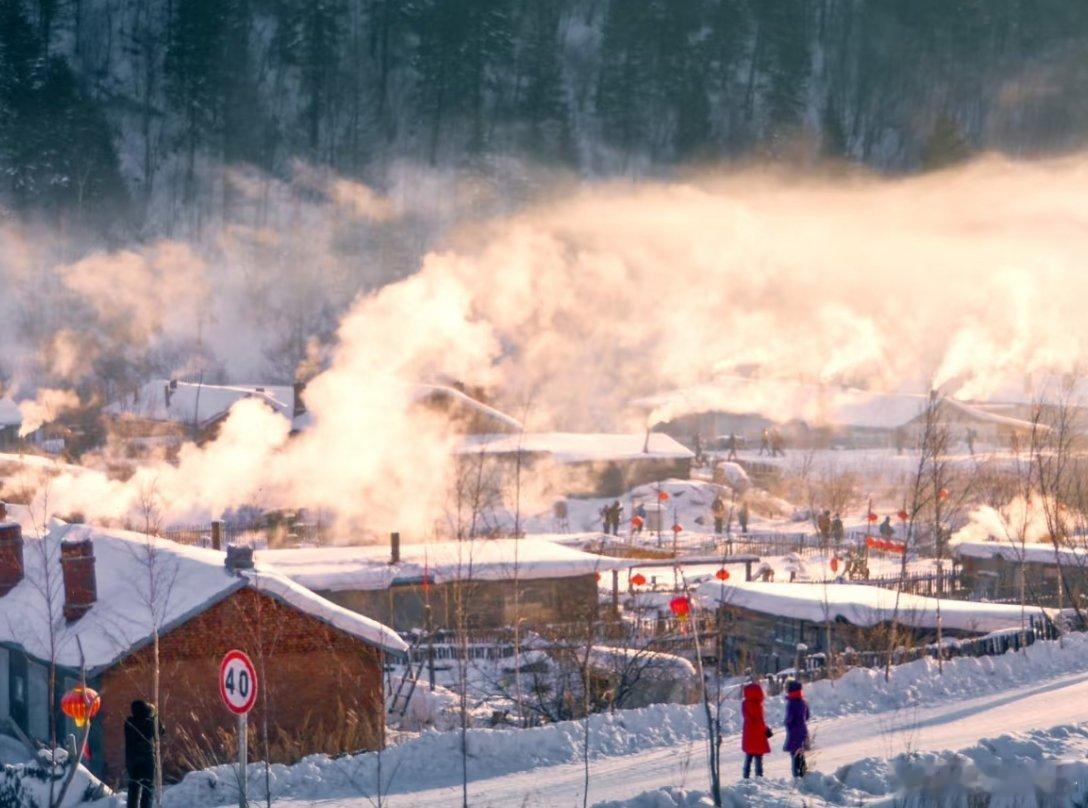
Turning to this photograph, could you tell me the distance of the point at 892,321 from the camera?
74.2 m

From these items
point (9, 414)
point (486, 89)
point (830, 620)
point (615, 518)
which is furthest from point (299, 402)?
point (486, 89)

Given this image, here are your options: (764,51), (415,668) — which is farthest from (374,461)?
(764,51)

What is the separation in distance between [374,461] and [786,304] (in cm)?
4093

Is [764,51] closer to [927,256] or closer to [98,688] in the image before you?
[927,256]

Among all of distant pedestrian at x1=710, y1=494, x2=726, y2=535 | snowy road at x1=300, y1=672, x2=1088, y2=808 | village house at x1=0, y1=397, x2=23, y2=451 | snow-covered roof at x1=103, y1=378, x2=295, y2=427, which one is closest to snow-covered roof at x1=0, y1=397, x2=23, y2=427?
village house at x1=0, y1=397, x2=23, y2=451

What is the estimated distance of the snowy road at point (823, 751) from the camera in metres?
13.5

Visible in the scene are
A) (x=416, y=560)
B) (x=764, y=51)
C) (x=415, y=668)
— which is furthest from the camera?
(x=764, y=51)

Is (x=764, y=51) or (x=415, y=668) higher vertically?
(x=764, y=51)

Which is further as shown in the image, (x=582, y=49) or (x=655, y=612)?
(x=582, y=49)

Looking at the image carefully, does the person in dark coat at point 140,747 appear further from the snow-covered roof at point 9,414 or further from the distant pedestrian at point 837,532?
the snow-covered roof at point 9,414

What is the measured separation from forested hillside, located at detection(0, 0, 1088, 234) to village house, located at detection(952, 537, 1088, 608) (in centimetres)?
5660

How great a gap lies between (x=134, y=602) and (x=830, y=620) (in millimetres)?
10628

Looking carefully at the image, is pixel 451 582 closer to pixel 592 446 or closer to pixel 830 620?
pixel 830 620

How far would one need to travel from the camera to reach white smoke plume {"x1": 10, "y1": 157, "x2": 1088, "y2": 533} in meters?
55.1
